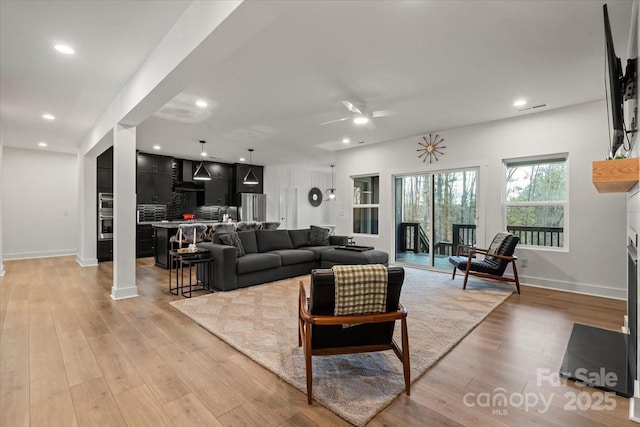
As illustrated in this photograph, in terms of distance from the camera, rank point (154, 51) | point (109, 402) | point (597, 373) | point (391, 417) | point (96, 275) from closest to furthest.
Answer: point (391, 417) → point (109, 402) → point (597, 373) → point (154, 51) → point (96, 275)

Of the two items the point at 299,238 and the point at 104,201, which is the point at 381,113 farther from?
the point at 104,201

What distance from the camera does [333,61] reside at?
3135mm

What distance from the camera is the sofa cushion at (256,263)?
4.39m

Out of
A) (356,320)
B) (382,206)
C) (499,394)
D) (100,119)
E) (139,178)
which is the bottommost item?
(499,394)

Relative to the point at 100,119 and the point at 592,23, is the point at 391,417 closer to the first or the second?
the point at 592,23

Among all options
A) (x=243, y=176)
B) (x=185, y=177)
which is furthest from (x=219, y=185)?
(x=185, y=177)

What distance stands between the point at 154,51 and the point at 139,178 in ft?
18.8

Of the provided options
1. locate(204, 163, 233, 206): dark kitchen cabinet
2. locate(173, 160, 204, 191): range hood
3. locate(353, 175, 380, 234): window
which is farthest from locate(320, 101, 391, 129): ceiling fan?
locate(173, 160, 204, 191): range hood

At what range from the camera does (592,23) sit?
249cm

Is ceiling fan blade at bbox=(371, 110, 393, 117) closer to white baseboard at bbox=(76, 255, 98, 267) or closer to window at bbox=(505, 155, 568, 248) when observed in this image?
window at bbox=(505, 155, 568, 248)

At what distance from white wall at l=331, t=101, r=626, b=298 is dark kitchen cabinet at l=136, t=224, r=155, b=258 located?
22.9 ft

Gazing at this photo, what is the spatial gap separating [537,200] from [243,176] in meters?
7.80

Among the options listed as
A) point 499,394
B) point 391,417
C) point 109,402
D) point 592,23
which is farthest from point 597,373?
point 109,402

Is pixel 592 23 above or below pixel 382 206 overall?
above
